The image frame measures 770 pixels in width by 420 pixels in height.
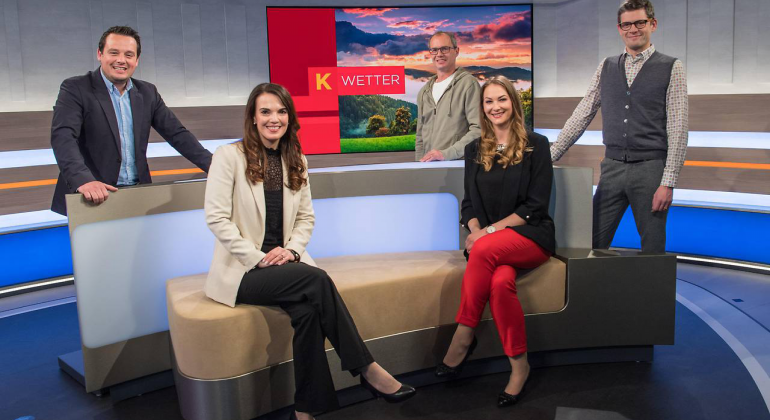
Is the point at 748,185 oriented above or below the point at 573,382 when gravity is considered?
above

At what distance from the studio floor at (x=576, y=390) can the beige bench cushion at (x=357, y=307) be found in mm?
323

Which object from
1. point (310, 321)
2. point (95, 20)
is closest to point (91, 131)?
point (310, 321)

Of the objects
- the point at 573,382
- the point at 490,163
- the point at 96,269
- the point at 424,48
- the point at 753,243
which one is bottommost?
the point at 573,382

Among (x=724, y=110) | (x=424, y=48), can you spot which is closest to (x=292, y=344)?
(x=724, y=110)

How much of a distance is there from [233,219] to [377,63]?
4655 millimetres

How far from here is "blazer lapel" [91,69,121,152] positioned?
2.98 meters

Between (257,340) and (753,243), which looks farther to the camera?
(753,243)

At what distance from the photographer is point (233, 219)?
2.63 m

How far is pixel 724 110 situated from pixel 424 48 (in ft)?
10.2

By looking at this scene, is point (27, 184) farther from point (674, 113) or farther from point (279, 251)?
point (674, 113)

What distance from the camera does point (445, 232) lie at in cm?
343

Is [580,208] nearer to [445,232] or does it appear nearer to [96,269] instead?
[445,232]

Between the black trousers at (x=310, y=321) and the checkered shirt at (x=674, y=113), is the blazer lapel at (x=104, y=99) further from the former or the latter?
the checkered shirt at (x=674, y=113)

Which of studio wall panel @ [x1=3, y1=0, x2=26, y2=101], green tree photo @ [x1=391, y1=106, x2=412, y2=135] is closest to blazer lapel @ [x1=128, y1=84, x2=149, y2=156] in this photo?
studio wall panel @ [x1=3, y1=0, x2=26, y2=101]
